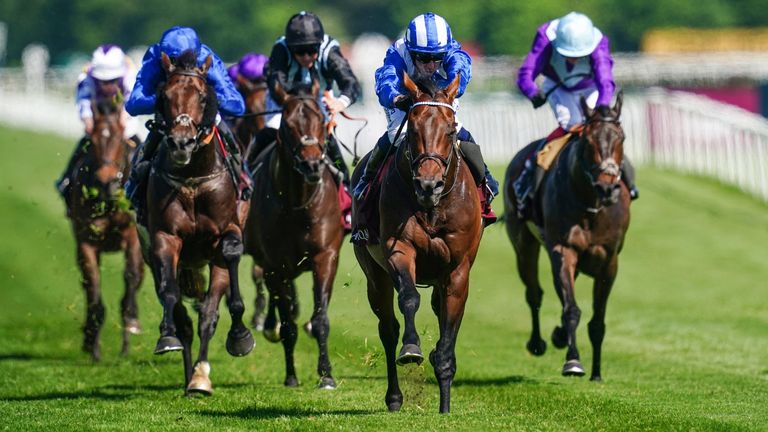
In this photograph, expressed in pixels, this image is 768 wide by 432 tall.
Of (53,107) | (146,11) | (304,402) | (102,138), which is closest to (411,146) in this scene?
(304,402)

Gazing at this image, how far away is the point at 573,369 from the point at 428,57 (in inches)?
119

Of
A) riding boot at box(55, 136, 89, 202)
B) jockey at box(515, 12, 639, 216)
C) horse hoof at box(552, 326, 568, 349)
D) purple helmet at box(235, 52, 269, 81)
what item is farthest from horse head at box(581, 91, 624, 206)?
riding boot at box(55, 136, 89, 202)

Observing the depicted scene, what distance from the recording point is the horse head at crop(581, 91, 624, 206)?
44.0ft

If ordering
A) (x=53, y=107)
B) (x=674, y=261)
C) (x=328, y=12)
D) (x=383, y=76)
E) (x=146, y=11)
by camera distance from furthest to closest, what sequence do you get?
1. (x=328, y=12)
2. (x=146, y=11)
3. (x=53, y=107)
4. (x=674, y=261)
5. (x=383, y=76)

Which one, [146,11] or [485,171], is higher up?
[146,11]

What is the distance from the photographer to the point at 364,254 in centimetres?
1179

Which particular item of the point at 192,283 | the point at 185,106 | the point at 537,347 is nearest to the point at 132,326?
the point at 192,283

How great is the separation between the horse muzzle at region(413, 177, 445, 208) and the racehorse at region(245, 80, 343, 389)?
94.4 inches

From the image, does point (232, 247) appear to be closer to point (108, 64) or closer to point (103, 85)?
point (108, 64)

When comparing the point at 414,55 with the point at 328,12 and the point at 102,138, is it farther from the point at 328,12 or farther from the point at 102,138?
the point at 328,12

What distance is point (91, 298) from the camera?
1603 centimetres

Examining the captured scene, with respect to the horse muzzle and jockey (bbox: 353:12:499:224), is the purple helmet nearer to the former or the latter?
jockey (bbox: 353:12:499:224)

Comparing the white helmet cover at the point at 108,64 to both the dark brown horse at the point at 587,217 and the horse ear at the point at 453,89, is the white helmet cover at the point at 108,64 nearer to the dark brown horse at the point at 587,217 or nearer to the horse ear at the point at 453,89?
the dark brown horse at the point at 587,217

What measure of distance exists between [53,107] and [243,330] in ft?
132
